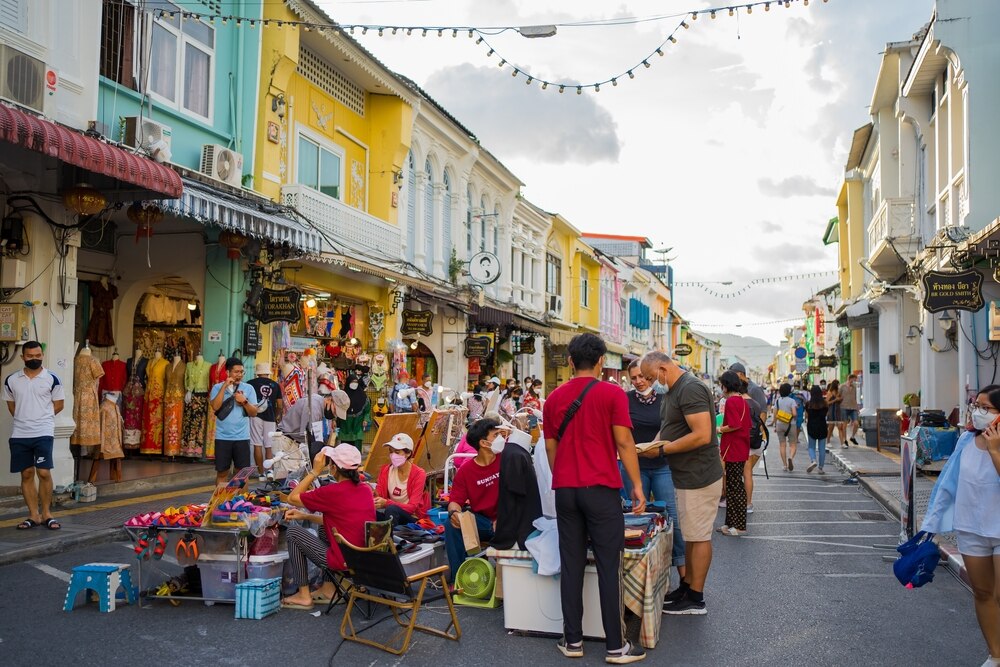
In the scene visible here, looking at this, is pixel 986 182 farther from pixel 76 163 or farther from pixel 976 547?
pixel 76 163

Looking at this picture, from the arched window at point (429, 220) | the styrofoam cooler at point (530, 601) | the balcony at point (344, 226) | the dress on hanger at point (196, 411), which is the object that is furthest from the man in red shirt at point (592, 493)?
the arched window at point (429, 220)

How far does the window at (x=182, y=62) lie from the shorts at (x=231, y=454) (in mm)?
5512

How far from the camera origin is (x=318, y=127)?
16.4 metres

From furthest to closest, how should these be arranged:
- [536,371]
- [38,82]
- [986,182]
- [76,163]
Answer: [536,371] < [986,182] < [38,82] < [76,163]

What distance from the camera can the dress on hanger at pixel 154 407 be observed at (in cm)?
1330

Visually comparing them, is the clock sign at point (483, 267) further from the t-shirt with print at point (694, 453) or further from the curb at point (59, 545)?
the t-shirt with print at point (694, 453)

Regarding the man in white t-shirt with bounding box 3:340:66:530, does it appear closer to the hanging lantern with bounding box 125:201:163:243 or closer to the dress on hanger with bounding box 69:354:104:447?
the dress on hanger with bounding box 69:354:104:447

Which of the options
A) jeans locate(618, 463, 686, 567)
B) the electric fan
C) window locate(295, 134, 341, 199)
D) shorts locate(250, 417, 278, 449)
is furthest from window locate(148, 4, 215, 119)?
jeans locate(618, 463, 686, 567)

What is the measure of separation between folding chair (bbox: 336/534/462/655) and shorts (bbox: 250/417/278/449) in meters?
6.24

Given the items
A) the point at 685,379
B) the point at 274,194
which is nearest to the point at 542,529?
the point at 685,379

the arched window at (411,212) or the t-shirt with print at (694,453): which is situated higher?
the arched window at (411,212)

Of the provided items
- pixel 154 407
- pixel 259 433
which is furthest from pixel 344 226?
pixel 259 433

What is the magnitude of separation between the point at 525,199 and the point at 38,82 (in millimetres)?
19878

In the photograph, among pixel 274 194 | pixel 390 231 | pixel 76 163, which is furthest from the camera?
pixel 390 231
